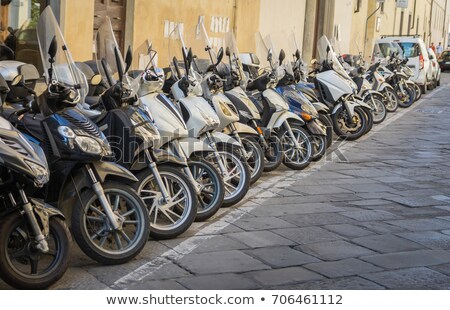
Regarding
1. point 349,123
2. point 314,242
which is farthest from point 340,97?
point 314,242

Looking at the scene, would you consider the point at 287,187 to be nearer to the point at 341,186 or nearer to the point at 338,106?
the point at 341,186

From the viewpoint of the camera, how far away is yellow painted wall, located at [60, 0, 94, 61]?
9750mm

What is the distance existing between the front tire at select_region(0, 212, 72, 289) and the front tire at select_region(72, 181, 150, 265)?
1.01ft

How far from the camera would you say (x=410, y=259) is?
5.26m

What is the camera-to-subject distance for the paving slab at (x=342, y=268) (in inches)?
191

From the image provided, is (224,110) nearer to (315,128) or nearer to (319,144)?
(315,128)

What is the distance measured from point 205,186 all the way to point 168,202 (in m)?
0.65

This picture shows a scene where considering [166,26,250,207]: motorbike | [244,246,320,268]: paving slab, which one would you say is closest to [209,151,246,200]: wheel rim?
[166,26,250,207]: motorbike

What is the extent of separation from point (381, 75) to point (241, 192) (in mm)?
9834

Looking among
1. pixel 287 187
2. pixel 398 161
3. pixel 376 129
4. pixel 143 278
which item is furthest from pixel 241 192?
pixel 376 129

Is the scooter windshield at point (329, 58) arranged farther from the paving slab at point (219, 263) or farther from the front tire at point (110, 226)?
the front tire at point (110, 226)

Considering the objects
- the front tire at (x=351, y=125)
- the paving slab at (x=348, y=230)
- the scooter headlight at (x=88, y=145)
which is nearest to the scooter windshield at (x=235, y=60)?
the paving slab at (x=348, y=230)

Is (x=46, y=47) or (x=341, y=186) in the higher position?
(x=46, y=47)
